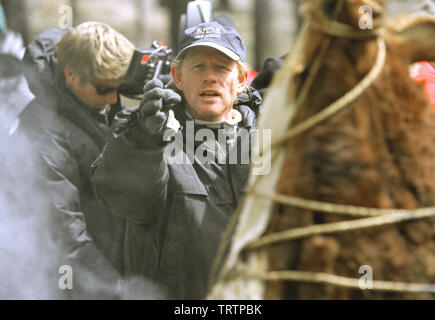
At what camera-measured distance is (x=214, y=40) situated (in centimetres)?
264

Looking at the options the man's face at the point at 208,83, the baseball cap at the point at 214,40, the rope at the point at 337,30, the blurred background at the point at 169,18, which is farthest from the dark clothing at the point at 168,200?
the blurred background at the point at 169,18

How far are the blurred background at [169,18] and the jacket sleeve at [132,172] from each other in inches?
224

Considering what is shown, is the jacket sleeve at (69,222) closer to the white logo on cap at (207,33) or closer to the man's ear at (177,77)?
the man's ear at (177,77)

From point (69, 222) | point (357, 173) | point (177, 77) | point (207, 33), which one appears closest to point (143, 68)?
point (177, 77)

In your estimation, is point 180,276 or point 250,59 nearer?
point 180,276

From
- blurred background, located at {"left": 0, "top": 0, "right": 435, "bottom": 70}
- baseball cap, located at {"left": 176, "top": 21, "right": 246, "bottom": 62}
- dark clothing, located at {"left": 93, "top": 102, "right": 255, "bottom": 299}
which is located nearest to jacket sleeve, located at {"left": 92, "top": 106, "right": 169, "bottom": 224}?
dark clothing, located at {"left": 93, "top": 102, "right": 255, "bottom": 299}

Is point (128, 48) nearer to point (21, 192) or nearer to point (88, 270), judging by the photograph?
point (21, 192)

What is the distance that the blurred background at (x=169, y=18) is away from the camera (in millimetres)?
8789

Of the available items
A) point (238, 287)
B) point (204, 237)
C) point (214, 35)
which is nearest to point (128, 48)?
point (214, 35)

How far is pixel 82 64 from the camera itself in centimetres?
346

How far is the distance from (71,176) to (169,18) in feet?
20.1

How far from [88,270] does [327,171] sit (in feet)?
6.96

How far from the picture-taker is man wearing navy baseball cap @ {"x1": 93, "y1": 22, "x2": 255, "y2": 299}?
240 centimetres

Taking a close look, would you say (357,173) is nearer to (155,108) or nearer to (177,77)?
(155,108)
